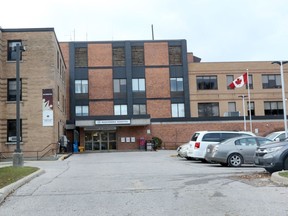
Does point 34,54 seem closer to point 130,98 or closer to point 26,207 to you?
point 130,98

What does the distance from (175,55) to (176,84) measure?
3724 millimetres

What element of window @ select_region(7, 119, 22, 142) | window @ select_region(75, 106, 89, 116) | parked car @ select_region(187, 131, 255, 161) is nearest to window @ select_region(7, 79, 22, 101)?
window @ select_region(7, 119, 22, 142)

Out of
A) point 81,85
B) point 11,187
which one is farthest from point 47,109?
point 11,187

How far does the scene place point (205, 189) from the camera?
36.4 ft

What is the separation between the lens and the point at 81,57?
5297 cm

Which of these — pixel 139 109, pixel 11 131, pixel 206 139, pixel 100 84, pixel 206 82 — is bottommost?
pixel 206 139

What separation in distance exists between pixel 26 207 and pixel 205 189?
180 inches

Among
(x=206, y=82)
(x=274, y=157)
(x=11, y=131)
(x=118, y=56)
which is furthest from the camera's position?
(x=206, y=82)

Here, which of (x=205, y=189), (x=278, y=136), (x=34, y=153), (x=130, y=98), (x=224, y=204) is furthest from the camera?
(x=130, y=98)

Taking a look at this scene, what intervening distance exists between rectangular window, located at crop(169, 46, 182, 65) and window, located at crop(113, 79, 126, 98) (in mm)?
6563

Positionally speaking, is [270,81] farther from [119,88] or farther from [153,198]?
[153,198]

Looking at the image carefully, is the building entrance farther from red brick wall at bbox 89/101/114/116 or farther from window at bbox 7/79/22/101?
window at bbox 7/79/22/101

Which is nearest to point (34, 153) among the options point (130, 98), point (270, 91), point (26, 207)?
point (130, 98)

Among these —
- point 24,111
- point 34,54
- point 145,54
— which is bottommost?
point 24,111
